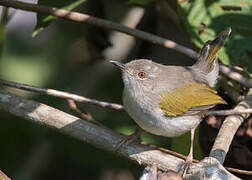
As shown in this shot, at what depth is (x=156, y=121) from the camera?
3617 mm

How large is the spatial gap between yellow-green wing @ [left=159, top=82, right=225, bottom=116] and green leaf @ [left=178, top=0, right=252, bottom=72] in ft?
1.18

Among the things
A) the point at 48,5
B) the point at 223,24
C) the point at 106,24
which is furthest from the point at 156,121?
the point at 48,5

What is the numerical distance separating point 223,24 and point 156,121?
1.21m

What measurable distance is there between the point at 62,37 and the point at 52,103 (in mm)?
1115

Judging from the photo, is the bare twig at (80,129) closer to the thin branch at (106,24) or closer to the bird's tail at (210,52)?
the thin branch at (106,24)

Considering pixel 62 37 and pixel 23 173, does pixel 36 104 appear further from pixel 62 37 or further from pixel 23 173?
pixel 62 37

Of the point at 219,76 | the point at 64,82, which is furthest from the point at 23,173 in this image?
the point at 219,76

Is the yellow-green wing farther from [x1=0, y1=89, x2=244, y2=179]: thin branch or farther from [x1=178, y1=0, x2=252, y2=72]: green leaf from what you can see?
[x1=0, y1=89, x2=244, y2=179]: thin branch

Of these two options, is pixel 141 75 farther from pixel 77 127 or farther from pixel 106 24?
pixel 77 127

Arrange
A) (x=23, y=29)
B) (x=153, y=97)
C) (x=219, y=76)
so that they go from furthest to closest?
(x=23, y=29) < (x=219, y=76) < (x=153, y=97)

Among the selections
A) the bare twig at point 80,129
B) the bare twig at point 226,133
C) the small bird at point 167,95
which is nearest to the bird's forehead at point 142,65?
the small bird at point 167,95

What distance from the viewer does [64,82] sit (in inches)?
210

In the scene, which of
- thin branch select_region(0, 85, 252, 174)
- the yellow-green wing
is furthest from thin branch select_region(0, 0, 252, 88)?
thin branch select_region(0, 85, 252, 174)

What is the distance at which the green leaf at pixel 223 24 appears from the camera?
4023 mm
